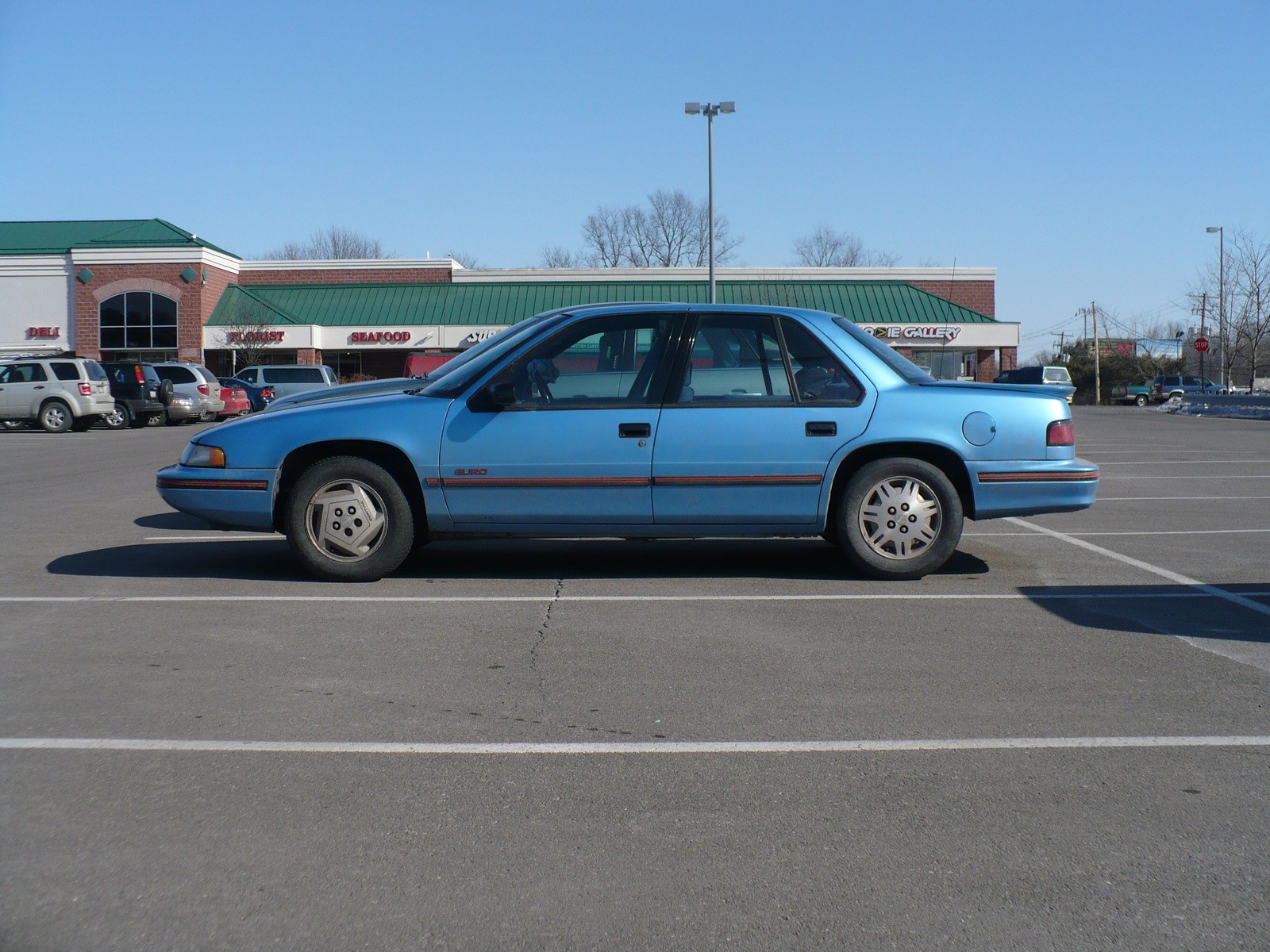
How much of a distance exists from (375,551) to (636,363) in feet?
6.42

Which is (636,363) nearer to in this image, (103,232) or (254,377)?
(254,377)

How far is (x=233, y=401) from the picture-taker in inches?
1323

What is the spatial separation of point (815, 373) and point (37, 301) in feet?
171

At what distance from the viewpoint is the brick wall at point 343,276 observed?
182 ft

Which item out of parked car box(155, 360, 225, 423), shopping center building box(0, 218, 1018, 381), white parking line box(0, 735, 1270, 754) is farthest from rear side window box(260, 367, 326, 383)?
white parking line box(0, 735, 1270, 754)

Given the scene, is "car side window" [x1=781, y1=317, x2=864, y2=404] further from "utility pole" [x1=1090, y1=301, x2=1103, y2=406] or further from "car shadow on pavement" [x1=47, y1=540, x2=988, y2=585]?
"utility pole" [x1=1090, y1=301, x2=1103, y2=406]

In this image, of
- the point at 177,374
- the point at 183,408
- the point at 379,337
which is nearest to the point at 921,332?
the point at 379,337

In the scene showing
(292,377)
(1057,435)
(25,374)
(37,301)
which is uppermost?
(37,301)

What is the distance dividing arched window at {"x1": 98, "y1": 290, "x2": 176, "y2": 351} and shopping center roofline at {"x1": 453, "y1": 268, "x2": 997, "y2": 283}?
13003 millimetres

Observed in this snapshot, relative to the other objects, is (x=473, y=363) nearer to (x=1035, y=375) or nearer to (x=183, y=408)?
(x=183, y=408)

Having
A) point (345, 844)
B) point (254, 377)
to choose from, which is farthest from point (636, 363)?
point (254, 377)

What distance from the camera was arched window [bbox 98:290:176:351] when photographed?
2004 inches

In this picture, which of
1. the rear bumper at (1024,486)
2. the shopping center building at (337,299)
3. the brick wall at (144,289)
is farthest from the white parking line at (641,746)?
the brick wall at (144,289)

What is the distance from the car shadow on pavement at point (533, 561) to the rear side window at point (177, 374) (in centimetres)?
2459
